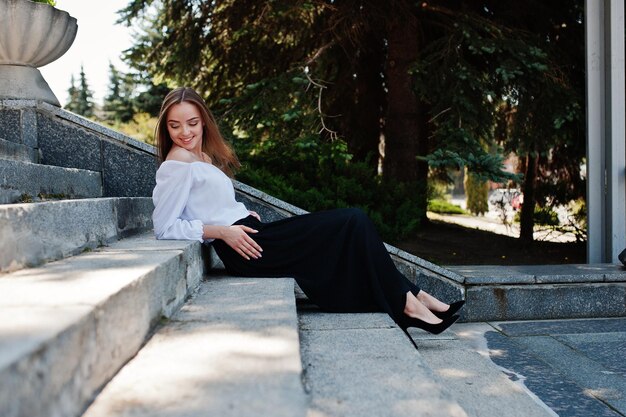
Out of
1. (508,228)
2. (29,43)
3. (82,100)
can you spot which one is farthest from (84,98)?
(29,43)

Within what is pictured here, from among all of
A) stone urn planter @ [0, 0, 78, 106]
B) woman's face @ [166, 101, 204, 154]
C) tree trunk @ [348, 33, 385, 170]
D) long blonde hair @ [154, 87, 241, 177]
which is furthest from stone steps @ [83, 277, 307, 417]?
tree trunk @ [348, 33, 385, 170]

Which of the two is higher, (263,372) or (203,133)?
(203,133)

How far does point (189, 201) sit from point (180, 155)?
0.95 feet

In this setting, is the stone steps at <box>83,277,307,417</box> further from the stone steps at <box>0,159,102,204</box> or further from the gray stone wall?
the gray stone wall

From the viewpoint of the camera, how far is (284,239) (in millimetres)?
3203

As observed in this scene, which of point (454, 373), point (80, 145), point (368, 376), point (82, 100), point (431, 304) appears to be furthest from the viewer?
point (82, 100)

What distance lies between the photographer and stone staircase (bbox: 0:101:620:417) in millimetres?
1294

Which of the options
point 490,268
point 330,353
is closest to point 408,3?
point 490,268

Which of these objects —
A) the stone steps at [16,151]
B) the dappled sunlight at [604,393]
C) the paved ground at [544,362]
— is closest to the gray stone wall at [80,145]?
the stone steps at [16,151]

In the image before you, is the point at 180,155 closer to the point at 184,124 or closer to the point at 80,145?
the point at 184,124

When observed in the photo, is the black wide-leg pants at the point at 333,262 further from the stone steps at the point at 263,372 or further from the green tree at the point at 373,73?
the green tree at the point at 373,73

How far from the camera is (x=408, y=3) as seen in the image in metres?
6.91

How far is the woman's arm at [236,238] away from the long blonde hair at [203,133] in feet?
2.19

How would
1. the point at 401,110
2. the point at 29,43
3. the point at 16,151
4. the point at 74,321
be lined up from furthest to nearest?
1. the point at 401,110
2. the point at 29,43
3. the point at 16,151
4. the point at 74,321
